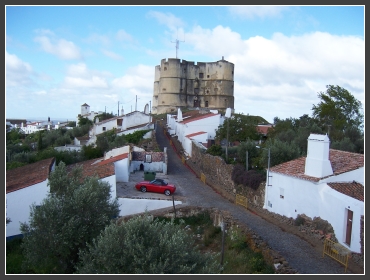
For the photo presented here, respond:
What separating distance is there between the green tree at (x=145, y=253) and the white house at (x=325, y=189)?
5426 millimetres

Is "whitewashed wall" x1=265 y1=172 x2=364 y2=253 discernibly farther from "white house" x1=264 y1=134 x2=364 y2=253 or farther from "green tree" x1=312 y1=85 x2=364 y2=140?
"green tree" x1=312 y1=85 x2=364 y2=140

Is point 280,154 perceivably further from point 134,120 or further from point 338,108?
point 134,120

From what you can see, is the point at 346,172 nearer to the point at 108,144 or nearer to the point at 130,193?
the point at 130,193

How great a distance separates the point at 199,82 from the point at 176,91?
4.74 metres

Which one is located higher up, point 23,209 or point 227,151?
point 227,151

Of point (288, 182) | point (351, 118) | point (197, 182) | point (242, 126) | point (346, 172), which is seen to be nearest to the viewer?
Result: point (346, 172)

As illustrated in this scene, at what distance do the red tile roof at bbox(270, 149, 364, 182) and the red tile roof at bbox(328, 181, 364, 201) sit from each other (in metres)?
0.48

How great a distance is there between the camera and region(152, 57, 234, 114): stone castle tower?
5988 centimetres

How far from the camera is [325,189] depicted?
40.3 ft

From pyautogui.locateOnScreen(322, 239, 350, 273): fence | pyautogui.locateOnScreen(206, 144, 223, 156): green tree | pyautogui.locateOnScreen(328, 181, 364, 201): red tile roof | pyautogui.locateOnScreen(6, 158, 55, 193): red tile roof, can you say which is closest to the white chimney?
pyautogui.locateOnScreen(328, 181, 364, 201): red tile roof

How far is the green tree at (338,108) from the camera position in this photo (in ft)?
104

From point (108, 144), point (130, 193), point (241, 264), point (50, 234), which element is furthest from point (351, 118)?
point (50, 234)

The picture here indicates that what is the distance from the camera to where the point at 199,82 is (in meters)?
62.1

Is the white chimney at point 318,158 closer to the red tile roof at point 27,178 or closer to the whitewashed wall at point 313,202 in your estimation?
the whitewashed wall at point 313,202
